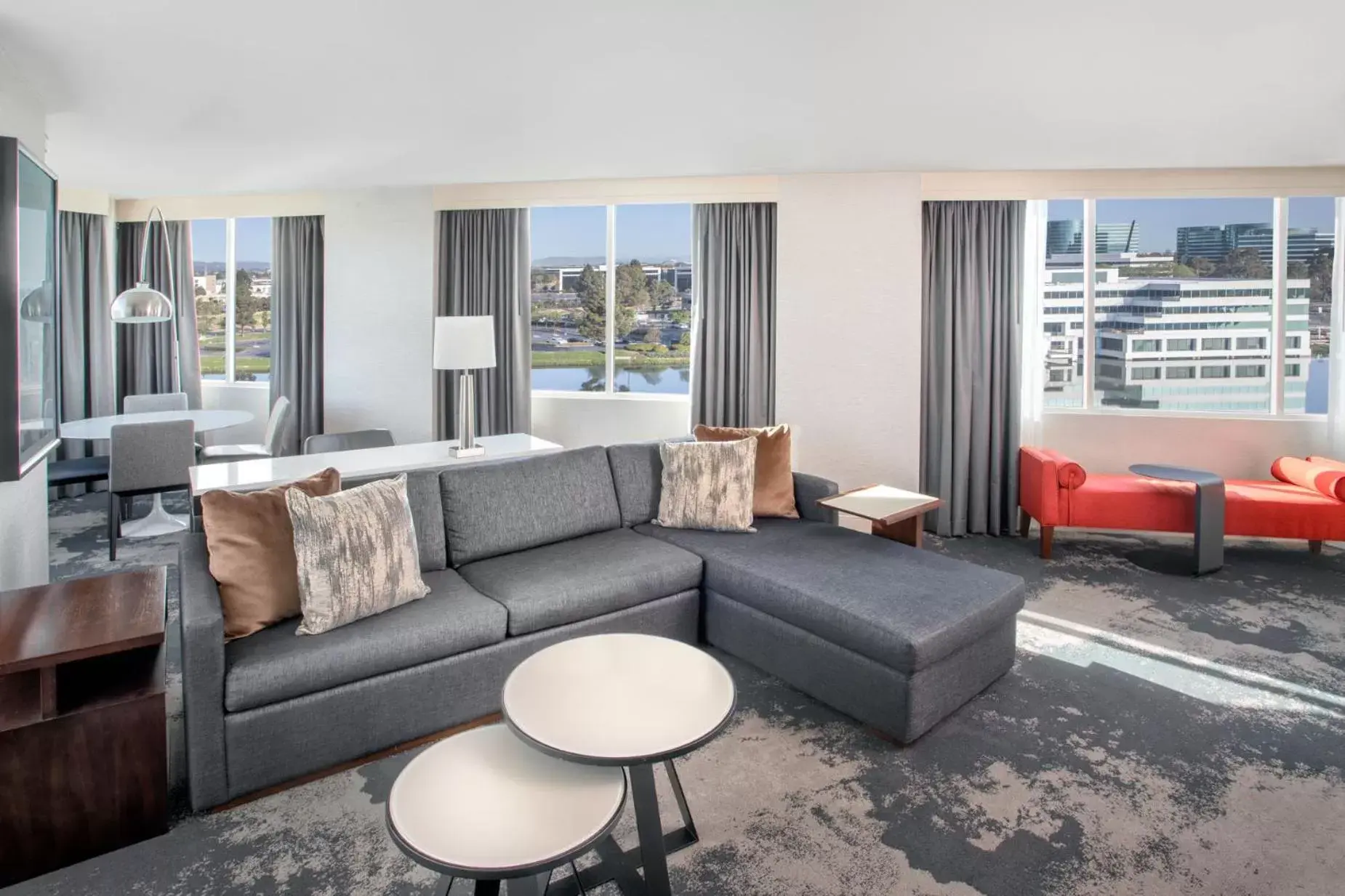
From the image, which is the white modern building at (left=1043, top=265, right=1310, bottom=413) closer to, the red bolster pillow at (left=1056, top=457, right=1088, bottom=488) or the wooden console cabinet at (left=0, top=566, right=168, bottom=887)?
the red bolster pillow at (left=1056, top=457, right=1088, bottom=488)

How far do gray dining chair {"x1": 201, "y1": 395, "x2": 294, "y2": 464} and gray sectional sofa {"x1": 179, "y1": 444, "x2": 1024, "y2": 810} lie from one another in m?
2.70

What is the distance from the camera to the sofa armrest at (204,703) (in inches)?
87.5

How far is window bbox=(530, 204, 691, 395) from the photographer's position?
6043mm

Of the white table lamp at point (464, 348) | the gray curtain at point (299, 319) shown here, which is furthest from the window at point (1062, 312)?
the gray curtain at point (299, 319)

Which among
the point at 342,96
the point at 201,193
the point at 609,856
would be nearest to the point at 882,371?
the point at 342,96

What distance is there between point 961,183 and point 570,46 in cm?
314

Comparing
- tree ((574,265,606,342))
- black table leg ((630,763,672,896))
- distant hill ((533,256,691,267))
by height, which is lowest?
black table leg ((630,763,672,896))

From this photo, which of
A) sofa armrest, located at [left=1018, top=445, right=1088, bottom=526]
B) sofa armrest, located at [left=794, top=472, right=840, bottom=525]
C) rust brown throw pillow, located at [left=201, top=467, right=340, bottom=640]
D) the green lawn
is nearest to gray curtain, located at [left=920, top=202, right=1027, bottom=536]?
sofa armrest, located at [left=1018, top=445, right=1088, bottom=526]

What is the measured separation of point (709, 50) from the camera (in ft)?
9.37

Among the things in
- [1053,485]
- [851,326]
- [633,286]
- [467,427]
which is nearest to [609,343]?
[633,286]

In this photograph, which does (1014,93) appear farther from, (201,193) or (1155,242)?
(201,193)

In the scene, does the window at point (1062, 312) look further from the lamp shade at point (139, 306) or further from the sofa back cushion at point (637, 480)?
the lamp shade at point (139, 306)

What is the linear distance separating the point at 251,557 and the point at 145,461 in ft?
8.97

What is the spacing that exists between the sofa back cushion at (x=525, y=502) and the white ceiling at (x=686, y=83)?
1583 mm
